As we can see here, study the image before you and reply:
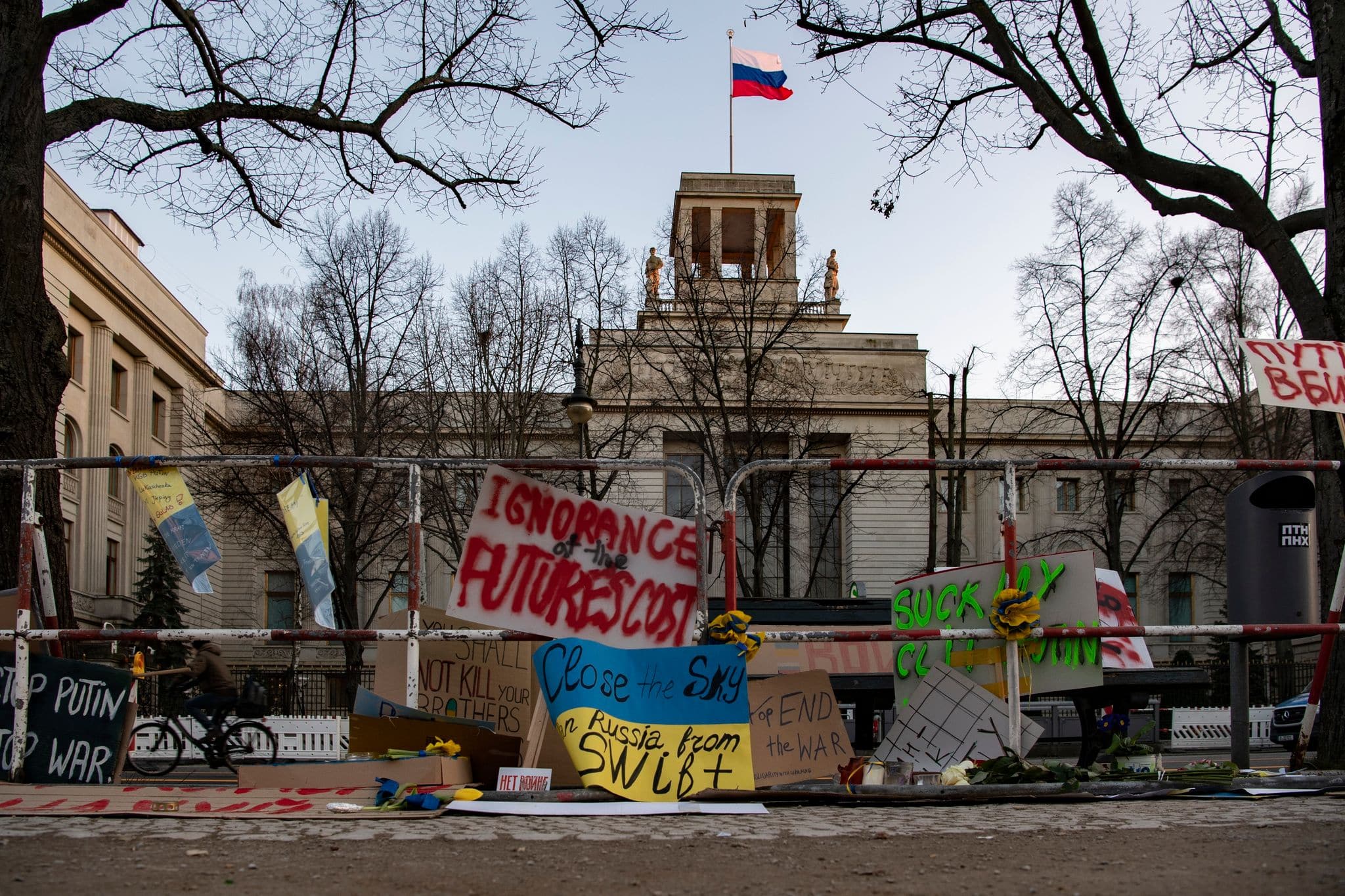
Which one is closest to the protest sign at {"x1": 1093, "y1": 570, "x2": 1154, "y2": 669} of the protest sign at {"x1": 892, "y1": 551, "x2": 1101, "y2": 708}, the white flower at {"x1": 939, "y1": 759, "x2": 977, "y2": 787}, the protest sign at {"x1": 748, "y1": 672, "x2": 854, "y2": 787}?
the protest sign at {"x1": 892, "y1": 551, "x2": 1101, "y2": 708}

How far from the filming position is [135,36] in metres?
11.9

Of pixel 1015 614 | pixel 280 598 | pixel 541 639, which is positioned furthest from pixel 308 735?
pixel 280 598

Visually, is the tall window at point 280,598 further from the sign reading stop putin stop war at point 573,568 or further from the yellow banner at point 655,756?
the yellow banner at point 655,756

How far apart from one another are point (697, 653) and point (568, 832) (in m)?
1.48

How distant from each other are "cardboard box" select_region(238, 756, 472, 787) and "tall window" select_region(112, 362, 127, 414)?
3994 cm

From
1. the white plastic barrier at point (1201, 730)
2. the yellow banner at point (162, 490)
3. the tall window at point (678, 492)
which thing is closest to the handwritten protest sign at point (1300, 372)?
the yellow banner at point (162, 490)

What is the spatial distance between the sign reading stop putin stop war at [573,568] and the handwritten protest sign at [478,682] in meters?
0.93

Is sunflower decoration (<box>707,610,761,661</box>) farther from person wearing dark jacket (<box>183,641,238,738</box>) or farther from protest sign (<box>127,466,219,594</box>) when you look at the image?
person wearing dark jacket (<box>183,641,238,738</box>)

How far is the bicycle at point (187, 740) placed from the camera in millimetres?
12172

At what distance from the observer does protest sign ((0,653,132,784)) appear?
6.59 meters

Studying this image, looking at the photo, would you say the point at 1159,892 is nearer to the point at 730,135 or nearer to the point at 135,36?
the point at 135,36

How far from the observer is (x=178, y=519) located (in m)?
6.90

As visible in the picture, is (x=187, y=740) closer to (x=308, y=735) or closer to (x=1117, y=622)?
(x=308, y=735)

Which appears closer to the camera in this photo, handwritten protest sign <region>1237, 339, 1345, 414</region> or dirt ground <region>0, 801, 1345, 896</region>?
dirt ground <region>0, 801, 1345, 896</region>
